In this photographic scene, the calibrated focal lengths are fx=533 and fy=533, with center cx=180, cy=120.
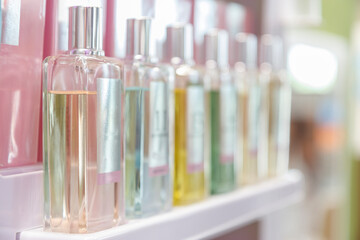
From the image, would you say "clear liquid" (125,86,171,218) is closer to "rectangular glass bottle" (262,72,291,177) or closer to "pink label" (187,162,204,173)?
"pink label" (187,162,204,173)

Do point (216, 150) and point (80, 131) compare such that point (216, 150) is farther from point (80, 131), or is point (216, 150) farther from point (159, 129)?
point (80, 131)

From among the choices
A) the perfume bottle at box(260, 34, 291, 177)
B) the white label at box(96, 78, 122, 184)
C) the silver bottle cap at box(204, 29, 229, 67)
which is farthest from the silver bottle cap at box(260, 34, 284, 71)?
the white label at box(96, 78, 122, 184)

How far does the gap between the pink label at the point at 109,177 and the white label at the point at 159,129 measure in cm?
5

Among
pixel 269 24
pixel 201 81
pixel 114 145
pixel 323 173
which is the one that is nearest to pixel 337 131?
pixel 323 173

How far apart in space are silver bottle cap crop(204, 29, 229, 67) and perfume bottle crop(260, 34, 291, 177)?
106 mm

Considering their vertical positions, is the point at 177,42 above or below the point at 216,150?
above

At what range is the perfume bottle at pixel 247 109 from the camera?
67cm

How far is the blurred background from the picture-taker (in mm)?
629

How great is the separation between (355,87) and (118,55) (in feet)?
5.13

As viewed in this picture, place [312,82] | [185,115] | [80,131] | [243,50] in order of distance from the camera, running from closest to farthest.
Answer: [80,131]
[185,115]
[243,50]
[312,82]

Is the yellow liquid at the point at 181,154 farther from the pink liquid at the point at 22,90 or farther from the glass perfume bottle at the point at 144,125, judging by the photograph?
the pink liquid at the point at 22,90

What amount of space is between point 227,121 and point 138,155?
176 mm

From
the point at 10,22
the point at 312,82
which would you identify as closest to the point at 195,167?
the point at 10,22

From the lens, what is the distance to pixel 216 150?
0.60 m
